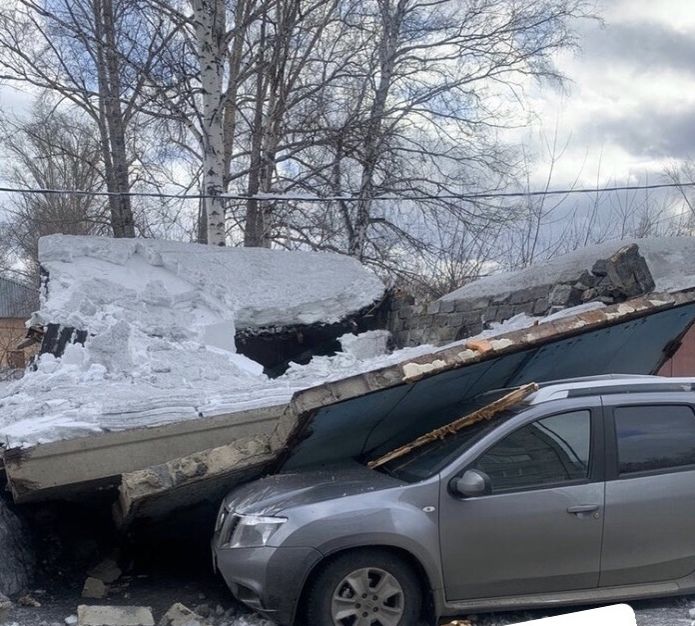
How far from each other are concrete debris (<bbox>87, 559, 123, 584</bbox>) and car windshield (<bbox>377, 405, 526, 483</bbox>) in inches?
104

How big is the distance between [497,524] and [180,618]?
2.00m

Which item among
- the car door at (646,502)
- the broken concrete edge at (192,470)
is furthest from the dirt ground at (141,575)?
the broken concrete edge at (192,470)

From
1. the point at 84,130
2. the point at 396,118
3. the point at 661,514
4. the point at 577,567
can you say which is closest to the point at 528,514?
the point at 577,567

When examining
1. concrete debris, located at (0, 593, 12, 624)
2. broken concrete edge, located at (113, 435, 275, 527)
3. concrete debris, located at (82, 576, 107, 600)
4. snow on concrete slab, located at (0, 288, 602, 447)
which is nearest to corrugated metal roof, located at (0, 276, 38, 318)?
snow on concrete slab, located at (0, 288, 602, 447)

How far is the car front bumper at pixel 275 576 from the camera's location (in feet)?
14.7

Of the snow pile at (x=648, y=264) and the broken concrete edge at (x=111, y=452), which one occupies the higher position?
the snow pile at (x=648, y=264)

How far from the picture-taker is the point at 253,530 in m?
4.70

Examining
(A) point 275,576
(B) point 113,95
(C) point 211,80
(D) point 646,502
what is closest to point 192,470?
(A) point 275,576

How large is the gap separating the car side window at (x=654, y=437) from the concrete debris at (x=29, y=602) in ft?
13.3

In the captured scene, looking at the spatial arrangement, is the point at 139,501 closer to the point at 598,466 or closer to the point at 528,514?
the point at 528,514

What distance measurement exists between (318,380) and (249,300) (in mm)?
2760

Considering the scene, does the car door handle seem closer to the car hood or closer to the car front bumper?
the car hood

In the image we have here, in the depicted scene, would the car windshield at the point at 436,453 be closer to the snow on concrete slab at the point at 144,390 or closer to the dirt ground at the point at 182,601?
the snow on concrete slab at the point at 144,390

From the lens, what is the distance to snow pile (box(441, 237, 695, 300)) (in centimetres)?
880
